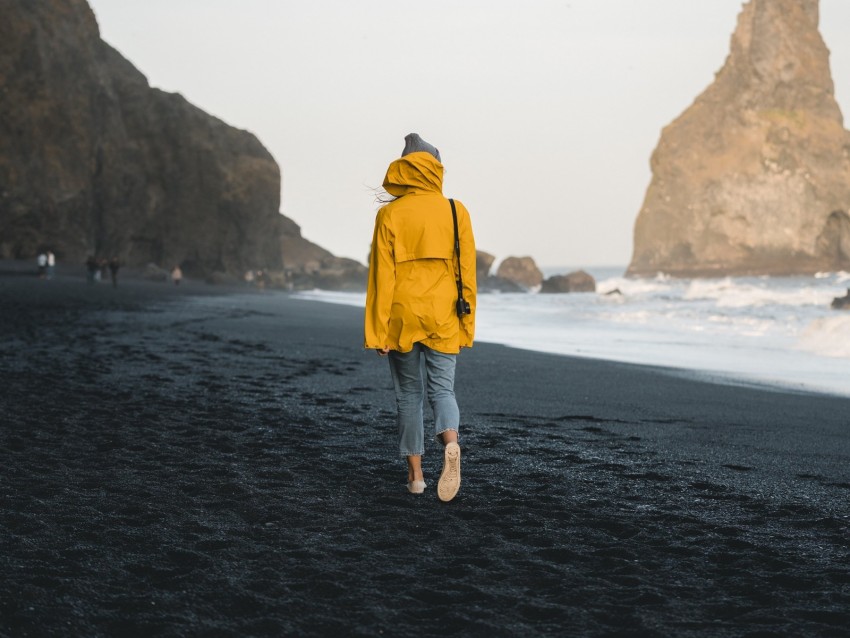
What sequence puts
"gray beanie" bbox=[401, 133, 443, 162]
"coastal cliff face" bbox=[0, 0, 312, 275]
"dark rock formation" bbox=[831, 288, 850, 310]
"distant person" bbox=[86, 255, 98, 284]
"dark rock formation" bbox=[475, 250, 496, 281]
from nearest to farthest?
"gray beanie" bbox=[401, 133, 443, 162] → "dark rock formation" bbox=[831, 288, 850, 310] → "distant person" bbox=[86, 255, 98, 284] → "coastal cliff face" bbox=[0, 0, 312, 275] → "dark rock formation" bbox=[475, 250, 496, 281]

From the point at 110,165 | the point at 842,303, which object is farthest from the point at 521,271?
the point at 842,303

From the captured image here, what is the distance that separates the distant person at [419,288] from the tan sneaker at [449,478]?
0.05 metres

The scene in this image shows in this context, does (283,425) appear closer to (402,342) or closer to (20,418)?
(20,418)

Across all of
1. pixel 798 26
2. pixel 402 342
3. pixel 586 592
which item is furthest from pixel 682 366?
pixel 798 26

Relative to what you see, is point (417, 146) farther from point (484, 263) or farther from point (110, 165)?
point (484, 263)

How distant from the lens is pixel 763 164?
138 metres

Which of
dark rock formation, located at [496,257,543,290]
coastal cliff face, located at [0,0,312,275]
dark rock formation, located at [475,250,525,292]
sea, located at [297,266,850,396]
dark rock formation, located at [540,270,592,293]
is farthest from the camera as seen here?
dark rock formation, located at [496,257,543,290]

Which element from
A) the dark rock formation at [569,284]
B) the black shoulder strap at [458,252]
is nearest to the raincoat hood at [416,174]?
the black shoulder strap at [458,252]

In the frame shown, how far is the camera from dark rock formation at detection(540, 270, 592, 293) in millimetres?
73250

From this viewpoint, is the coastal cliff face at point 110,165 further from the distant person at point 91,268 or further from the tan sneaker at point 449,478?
the tan sneaker at point 449,478

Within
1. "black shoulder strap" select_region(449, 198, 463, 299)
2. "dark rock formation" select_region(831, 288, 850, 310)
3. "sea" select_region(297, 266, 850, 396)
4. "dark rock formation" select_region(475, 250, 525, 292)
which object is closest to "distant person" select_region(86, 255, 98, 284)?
"sea" select_region(297, 266, 850, 396)

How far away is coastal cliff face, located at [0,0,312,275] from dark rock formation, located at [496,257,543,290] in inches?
1269

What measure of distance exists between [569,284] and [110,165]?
38068 mm

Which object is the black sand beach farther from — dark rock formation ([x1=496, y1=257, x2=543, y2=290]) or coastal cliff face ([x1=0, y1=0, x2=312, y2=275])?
dark rock formation ([x1=496, y1=257, x2=543, y2=290])
